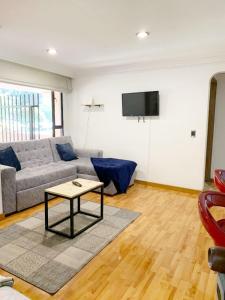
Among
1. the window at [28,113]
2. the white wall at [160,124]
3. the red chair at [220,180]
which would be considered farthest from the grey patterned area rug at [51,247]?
the window at [28,113]

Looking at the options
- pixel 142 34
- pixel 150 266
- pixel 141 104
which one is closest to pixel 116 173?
pixel 141 104

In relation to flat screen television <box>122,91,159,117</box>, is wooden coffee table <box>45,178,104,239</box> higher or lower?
lower

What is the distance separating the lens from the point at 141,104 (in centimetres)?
428

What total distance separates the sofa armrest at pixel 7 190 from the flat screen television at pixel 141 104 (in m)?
2.46

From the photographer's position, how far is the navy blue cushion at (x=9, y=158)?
342cm

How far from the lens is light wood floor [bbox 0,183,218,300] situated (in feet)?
5.69

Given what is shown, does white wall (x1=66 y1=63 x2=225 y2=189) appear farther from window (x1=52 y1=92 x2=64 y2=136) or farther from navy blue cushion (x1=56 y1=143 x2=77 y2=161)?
navy blue cushion (x1=56 y1=143 x2=77 y2=161)

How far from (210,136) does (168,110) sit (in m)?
1.32

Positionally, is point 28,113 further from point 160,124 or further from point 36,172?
point 160,124

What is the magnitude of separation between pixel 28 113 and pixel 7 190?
7.89ft

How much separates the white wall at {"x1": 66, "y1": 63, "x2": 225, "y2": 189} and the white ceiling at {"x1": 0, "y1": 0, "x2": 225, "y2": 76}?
39cm

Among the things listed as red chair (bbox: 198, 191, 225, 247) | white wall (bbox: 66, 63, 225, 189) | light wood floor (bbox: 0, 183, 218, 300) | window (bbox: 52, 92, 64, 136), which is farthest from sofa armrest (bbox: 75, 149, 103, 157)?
red chair (bbox: 198, 191, 225, 247)

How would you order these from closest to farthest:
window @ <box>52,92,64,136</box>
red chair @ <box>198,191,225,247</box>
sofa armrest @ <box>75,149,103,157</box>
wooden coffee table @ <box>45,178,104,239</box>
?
red chair @ <box>198,191,225,247</box> → wooden coffee table @ <box>45,178,104,239</box> → sofa armrest @ <box>75,149,103,157</box> → window @ <box>52,92,64,136</box>

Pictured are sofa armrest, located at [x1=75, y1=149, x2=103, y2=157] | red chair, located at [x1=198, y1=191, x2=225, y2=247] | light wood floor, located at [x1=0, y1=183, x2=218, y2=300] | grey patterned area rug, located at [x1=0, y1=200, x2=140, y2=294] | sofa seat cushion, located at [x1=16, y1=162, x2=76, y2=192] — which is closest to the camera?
red chair, located at [x1=198, y1=191, x2=225, y2=247]
